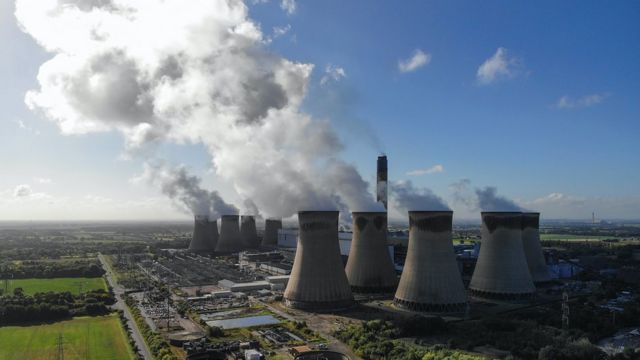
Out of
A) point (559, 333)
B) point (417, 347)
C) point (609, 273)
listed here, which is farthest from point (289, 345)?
point (609, 273)

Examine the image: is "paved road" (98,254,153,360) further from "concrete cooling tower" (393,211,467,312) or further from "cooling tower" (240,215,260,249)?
"cooling tower" (240,215,260,249)

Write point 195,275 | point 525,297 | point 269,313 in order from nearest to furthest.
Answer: point 269,313
point 525,297
point 195,275

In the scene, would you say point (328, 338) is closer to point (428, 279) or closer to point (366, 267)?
point (428, 279)

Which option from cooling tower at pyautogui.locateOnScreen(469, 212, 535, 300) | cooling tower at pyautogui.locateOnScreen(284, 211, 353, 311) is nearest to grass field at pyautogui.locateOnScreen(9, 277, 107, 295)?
cooling tower at pyautogui.locateOnScreen(284, 211, 353, 311)

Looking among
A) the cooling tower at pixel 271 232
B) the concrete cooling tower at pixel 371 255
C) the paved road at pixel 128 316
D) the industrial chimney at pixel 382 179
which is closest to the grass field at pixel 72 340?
the paved road at pixel 128 316

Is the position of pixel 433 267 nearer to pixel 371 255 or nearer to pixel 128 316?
pixel 371 255

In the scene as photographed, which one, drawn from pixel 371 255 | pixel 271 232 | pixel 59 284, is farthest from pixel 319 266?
pixel 271 232
